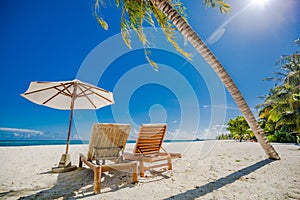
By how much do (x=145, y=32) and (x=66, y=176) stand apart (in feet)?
16.6

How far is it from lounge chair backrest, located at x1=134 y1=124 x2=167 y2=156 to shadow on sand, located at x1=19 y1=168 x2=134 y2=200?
0.64 metres

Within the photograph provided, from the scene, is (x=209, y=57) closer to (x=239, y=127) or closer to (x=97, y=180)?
(x=97, y=180)

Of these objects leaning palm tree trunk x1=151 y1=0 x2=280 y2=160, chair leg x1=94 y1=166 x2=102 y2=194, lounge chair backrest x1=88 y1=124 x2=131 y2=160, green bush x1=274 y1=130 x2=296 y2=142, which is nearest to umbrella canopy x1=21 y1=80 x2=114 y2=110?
lounge chair backrest x1=88 y1=124 x2=131 y2=160

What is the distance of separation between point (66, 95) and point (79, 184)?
2.75 m

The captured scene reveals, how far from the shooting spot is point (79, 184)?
9.29 feet

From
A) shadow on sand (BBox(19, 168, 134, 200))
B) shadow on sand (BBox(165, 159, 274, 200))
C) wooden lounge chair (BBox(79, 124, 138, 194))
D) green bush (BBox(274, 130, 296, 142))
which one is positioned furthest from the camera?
green bush (BBox(274, 130, 296, 142))

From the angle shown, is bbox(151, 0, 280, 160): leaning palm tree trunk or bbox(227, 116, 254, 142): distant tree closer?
bbox(151, 0, 280, 160): leaning palm tree trunk

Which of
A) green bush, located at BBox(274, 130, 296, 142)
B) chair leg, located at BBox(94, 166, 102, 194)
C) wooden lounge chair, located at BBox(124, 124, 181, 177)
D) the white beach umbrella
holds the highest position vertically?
the white beach umbrella

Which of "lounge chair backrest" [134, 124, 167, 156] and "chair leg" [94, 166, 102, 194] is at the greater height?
"lounge chair backrest" [134, 124, 167, 156]

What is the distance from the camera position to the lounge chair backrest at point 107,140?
3.05 meters

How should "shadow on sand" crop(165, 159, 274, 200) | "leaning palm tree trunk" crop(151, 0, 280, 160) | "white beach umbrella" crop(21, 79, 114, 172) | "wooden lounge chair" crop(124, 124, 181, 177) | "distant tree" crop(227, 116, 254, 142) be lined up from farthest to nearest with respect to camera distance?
"distant tree" crop(227, 116, 254, 142) → "white beach umbrella" crop(21, 79, 114, 172) → "leaning palm tree trunk" crop(151, 0, 280, 160) → "wooden lounge chair" crop(124, 124, 181, 177) → "shadow on sand" crop(165, 159, 274, 200)

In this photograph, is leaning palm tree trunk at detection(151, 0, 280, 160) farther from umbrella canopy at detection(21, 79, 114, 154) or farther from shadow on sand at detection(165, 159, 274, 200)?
umbrella canopy at detection(21, 79, 114, 154)

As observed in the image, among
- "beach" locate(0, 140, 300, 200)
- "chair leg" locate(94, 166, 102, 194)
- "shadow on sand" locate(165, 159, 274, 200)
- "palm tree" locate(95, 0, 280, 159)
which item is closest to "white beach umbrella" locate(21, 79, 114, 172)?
"beach" locate(0, 140, 300, 200)

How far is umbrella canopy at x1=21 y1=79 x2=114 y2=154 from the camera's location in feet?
12.8
